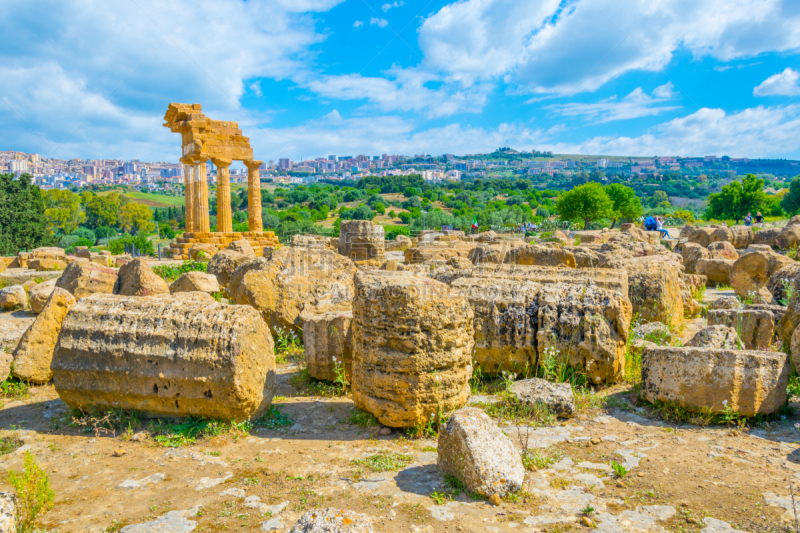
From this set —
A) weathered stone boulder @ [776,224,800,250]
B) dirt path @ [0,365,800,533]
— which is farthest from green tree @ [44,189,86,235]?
weathered stone boulder @ [776,224,800,250]

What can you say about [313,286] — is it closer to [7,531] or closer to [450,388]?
[450,388]

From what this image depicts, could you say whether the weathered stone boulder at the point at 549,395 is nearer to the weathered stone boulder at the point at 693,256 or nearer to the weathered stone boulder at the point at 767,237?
the weathered stone boulder at the point at 693,256

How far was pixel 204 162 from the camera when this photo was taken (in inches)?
848

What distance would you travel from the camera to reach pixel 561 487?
354cm

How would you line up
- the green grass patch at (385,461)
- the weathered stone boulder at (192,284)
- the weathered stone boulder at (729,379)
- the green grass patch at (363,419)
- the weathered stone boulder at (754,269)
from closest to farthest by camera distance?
the green grass patch at (385,461), the weathered stone boulder at (729,379), the green grass patch at (363,419), the weathered stone boulder at (192,284), the weathered stone boulder at (754,269)

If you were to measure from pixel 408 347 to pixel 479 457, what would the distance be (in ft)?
3.97

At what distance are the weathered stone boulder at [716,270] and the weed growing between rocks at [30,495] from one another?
1369 cm

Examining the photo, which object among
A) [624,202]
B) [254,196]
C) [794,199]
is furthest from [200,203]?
[624,202]

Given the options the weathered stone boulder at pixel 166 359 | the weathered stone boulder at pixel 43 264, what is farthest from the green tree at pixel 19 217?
the weathered stone boulder at pixel 166 359

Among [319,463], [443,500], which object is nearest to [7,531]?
[319,463]

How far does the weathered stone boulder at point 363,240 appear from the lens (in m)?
12.1

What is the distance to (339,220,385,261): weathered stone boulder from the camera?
12117 millimetres

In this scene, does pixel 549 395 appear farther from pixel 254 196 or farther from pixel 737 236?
pixel 254 196

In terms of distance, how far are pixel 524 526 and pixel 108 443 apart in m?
3.68
